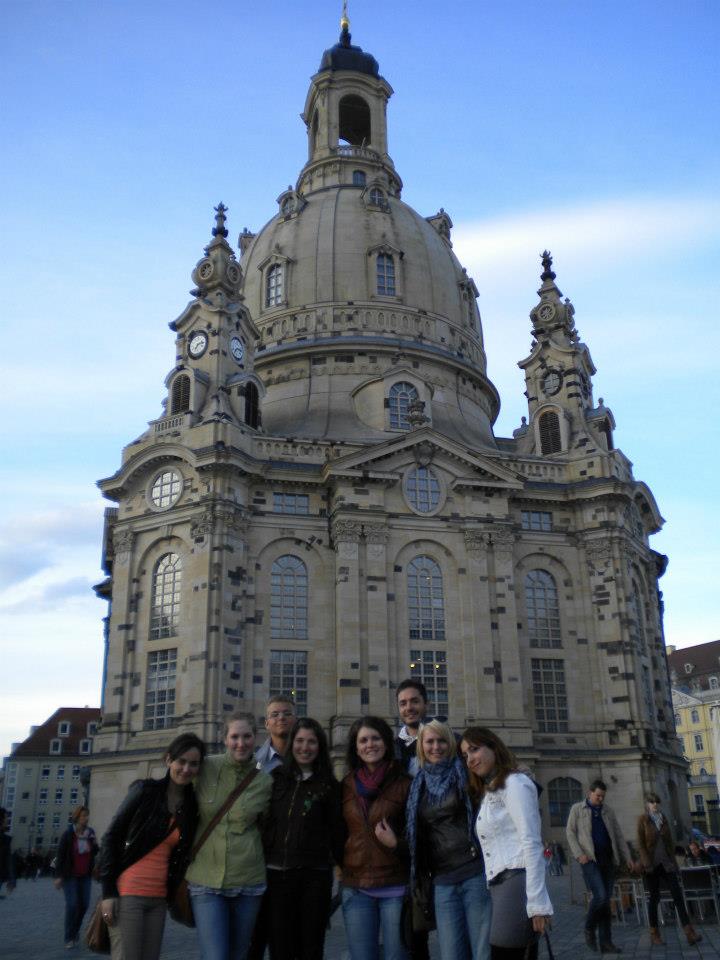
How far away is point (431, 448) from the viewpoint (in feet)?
145

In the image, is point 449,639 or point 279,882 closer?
point 279,882

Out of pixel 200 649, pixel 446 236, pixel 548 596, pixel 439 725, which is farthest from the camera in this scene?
pixel 446 236

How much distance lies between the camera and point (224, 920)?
27.9ft

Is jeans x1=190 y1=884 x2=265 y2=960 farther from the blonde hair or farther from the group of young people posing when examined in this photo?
the blonde hair

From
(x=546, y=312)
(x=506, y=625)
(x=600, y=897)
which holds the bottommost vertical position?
(x=600, y=897)

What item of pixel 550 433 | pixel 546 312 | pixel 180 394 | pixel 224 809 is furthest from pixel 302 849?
pixel 546 312

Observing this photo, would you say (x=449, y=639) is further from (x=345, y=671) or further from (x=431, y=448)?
(x=431, y=448)

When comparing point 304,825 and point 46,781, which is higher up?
point 46,781

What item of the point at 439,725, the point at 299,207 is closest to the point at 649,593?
the point at 299,207

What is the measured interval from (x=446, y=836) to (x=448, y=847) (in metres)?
0.09

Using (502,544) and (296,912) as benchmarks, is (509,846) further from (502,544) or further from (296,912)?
(502,544)

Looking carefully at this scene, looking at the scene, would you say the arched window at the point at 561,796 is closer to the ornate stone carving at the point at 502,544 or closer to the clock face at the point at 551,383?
the ornate stone carving at the point at 502,544

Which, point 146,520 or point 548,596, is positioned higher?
point 146,520

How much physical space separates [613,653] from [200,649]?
18.7 metres
